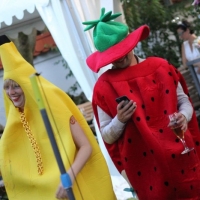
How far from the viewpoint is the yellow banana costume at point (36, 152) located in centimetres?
320

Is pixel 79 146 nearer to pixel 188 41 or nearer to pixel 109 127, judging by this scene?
pixel 109 127

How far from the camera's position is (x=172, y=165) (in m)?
3.28

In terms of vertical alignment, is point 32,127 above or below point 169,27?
above

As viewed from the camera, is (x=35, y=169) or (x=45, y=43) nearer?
(x=35, y=169)

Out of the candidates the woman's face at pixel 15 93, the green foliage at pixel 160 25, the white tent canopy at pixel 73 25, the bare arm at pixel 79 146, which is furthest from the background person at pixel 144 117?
the green foliage at pixel 160 25

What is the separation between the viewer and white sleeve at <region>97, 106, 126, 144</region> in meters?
3.26

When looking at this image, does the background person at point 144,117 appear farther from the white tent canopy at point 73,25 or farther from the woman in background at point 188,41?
the woman in background at point 188,41

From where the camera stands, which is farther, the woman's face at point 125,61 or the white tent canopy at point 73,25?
the white tent canopy at point 73,25

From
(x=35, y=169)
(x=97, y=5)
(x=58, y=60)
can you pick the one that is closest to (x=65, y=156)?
(x=35, y=169)

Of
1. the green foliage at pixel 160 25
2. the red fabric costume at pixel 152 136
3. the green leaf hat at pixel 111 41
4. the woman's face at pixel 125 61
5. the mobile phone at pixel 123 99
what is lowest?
the green foliage at pixel 160 25

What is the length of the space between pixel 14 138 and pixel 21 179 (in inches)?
9.9

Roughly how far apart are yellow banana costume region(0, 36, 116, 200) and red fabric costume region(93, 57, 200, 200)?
0.20m

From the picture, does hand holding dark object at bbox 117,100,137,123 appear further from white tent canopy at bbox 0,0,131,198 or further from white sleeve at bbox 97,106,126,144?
white tent canopy at bbox 0,0,131,198

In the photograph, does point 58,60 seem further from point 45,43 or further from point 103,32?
point 103,32
